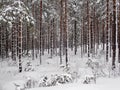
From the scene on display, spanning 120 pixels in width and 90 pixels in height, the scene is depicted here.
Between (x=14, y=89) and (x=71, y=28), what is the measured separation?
3529 cm

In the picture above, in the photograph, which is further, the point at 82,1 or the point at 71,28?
the point at 71,28

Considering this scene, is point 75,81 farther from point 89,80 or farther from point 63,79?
point 89,80

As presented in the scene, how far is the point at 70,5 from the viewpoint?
36.3m

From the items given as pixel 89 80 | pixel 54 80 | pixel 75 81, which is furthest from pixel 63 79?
pixel 89 80

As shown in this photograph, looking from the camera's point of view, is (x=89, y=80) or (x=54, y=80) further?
(x=54, y=80)

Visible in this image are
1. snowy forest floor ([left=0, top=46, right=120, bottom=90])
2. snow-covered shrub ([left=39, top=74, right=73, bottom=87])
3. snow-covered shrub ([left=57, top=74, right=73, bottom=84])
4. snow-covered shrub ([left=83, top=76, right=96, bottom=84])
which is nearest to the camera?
snowy forest floor ([left=0, top=46, right=120, bottom=90])

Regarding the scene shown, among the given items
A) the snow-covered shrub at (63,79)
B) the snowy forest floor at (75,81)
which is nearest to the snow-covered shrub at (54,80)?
the snow-covered shrub at (63,79)

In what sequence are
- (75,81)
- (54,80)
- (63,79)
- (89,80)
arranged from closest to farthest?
(89,80) → (54,80) → (63,79) → (75,81)

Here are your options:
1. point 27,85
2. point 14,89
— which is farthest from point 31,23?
point 14,89

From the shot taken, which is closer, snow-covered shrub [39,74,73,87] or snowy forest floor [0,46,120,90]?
snowy forest floor [0,46,120,90]

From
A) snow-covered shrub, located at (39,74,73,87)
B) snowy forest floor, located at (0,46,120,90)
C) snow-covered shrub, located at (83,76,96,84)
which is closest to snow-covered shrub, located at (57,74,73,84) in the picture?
snow-covered shrub, located at (39,74,73,87)

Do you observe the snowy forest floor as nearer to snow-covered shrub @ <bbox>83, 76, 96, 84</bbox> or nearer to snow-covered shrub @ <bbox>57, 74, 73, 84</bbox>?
snow-covered shrub @ <bbox>83, 76, 96, 84</bbox>

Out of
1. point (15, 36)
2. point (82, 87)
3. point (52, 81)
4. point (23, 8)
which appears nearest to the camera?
point (82, 87)

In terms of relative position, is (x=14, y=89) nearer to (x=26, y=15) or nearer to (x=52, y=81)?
(x=52, y=81)
